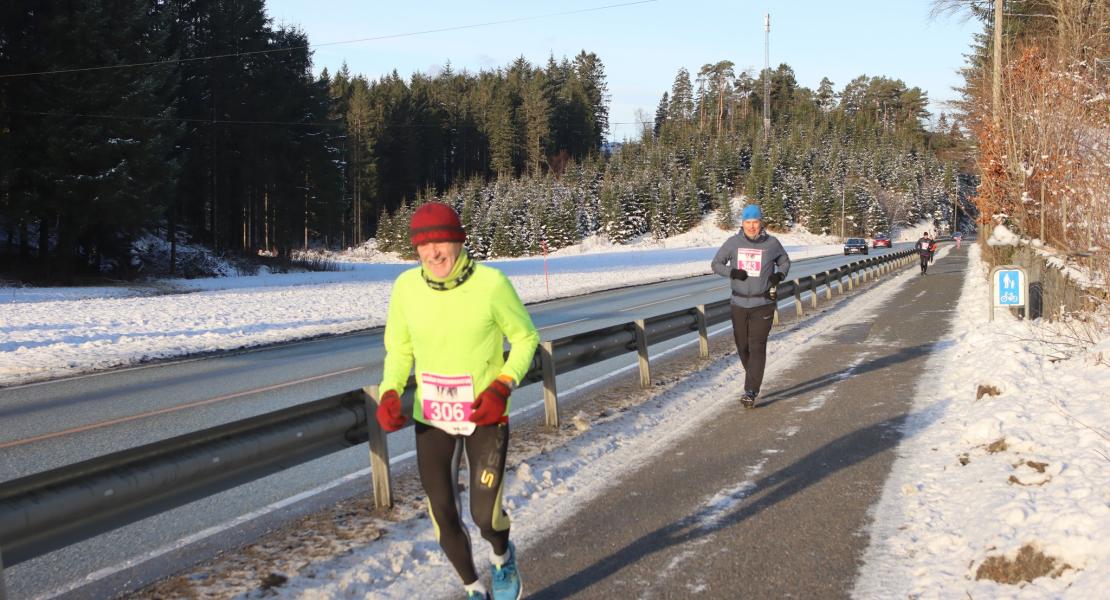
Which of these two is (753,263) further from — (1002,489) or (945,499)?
(1002,489)

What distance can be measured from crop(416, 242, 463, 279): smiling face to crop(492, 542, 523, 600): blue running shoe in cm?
130

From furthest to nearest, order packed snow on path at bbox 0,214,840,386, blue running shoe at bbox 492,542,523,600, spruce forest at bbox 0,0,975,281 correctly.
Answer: spruce forest at bbox 0,0,975,281
packed snow on path at bbox 0,214,840,386
blue running shoe at bbox 492,542,523,600

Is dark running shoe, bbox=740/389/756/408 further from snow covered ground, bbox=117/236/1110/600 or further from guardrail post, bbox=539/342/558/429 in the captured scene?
guardrail post, bbox=539/342/558/429

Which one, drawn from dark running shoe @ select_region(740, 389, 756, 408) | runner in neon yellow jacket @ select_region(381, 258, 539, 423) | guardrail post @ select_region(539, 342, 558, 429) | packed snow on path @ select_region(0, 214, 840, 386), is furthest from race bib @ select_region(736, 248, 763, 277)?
packed snow on path @ select_region(0, 214, 840, 386)

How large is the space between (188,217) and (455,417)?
52794 millimetres

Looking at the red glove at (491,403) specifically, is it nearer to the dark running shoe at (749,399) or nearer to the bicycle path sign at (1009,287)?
the dark running shoe at (749,399)

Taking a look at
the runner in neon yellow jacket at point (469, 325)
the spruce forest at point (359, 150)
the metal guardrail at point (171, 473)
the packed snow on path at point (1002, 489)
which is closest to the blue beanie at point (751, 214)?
the packed snow on path at point (1002, 489)

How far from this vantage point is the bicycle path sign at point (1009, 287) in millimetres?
14164

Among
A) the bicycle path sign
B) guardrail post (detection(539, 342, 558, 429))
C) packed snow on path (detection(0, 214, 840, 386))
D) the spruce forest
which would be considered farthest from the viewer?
the spruce forest

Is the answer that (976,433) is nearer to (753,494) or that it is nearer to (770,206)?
(753,494)

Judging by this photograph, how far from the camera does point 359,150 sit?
107688mm

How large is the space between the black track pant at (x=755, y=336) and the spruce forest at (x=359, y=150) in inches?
854

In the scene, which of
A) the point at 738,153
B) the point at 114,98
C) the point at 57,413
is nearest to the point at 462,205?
the point at 738,153

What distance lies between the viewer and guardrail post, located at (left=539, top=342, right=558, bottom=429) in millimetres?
7863
